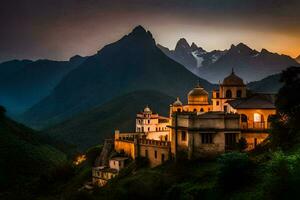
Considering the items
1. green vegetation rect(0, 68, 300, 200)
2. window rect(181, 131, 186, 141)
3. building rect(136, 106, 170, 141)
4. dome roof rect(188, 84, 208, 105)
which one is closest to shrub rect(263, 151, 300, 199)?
green vegetation rect(0, 68, 300, 200)

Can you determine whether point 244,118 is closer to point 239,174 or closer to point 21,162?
point 239,174

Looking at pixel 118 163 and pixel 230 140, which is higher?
pixel 230 140

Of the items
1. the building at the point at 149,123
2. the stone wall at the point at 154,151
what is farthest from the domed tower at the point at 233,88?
the building at the point at 149,123

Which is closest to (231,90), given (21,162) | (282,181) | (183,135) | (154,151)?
(154,151)

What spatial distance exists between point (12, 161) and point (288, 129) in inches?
3089

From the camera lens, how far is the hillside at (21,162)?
90.9m

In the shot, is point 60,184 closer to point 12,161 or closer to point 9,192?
point 9,192

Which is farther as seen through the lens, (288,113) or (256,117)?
(256,117)

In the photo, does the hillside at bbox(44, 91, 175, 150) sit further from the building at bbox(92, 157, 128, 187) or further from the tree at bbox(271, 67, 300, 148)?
the tree at bbox(271, 67, 300, 148)

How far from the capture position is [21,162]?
357 ft

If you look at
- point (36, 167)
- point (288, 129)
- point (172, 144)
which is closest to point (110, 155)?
point (172, 144)

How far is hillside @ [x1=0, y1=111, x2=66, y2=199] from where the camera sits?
9088 cm

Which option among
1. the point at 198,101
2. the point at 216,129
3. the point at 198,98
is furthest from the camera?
the point at 198,98

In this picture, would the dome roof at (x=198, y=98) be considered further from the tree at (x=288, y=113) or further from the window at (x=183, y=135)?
the tree at (x=288, y=113)
